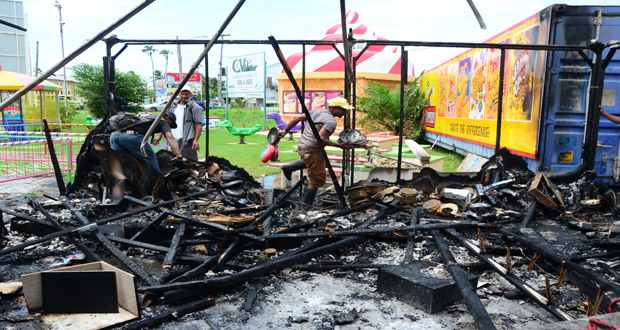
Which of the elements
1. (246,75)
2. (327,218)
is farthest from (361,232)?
(246,75)

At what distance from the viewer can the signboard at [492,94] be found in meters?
7.91

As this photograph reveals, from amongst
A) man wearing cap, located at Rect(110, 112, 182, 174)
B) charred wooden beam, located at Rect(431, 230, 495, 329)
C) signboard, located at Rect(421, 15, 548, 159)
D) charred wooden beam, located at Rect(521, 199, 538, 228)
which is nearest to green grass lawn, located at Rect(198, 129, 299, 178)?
man wearing cap, located at Rect(110, 112, 182, 174)

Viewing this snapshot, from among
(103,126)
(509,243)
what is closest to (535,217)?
(509,243)

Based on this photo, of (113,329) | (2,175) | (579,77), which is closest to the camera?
(113,329)

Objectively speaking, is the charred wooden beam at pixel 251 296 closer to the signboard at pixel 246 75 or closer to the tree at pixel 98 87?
the signboard at pixel 246 75

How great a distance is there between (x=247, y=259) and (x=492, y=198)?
403cm

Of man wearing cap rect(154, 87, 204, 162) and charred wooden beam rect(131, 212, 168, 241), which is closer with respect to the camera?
charred wooden beam rect(131, 212, 168, 241)

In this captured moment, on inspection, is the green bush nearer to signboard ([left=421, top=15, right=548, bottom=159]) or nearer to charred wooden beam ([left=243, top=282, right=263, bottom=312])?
signboard ([left=421, top=15, right=548, bottom=159])

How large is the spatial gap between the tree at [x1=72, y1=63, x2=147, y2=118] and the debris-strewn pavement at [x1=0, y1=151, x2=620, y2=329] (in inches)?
857

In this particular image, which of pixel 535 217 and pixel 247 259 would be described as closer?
pixel 247 259

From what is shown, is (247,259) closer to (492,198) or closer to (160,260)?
(160,260)

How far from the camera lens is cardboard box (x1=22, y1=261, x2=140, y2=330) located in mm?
3111

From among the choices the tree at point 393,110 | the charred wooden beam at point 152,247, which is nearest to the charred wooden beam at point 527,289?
the charred wooden beam at point 152,247

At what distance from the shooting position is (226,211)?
589 cm
